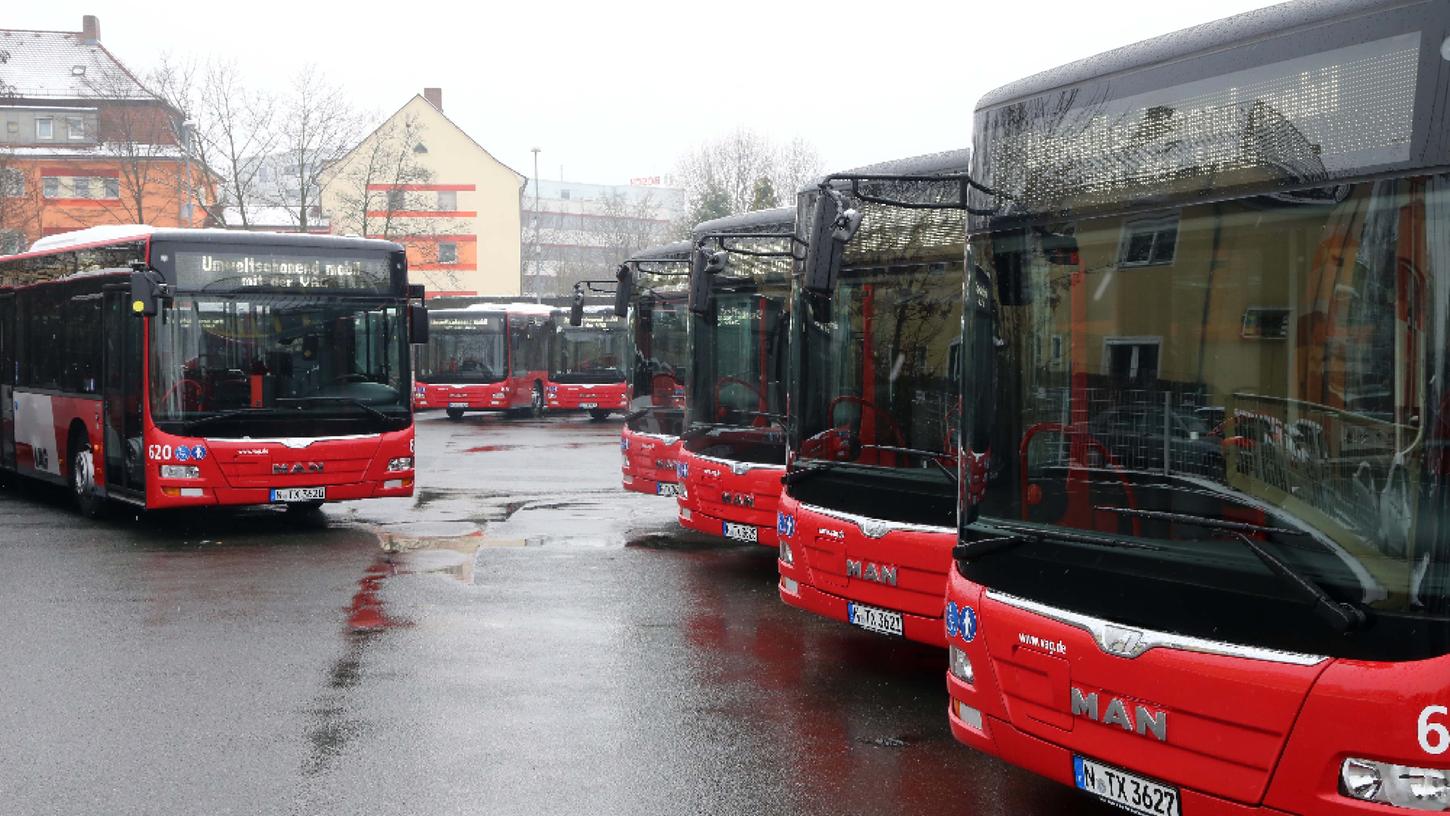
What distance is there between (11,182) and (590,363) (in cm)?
2569

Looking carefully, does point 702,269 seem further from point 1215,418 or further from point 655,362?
point 1215,418

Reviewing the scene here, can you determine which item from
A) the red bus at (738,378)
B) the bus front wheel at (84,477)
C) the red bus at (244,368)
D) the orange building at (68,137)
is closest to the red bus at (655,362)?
the red bus at (244,368)

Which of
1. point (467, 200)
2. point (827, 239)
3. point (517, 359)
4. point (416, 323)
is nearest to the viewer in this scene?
point (827, 239)

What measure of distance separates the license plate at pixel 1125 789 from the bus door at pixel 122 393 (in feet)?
38.7

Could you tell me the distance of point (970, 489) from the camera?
6125mm

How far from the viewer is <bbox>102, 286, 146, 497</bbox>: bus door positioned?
15.0 meters

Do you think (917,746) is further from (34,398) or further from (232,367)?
(34,398)

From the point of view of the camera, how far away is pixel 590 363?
42.8 metres

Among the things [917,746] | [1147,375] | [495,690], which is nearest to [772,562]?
[495,690]

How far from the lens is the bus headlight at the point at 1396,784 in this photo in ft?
14.0

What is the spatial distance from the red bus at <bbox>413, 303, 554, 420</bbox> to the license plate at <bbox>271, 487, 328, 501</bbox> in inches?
1096

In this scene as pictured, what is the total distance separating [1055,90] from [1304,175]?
121 centimetres

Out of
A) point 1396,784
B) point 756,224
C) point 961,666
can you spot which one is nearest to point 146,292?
point 756,224

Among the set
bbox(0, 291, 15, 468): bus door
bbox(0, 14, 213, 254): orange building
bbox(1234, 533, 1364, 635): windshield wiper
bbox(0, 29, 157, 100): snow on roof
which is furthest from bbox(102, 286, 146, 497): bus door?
bbox(0, 29, 157, 100): snow on roof
